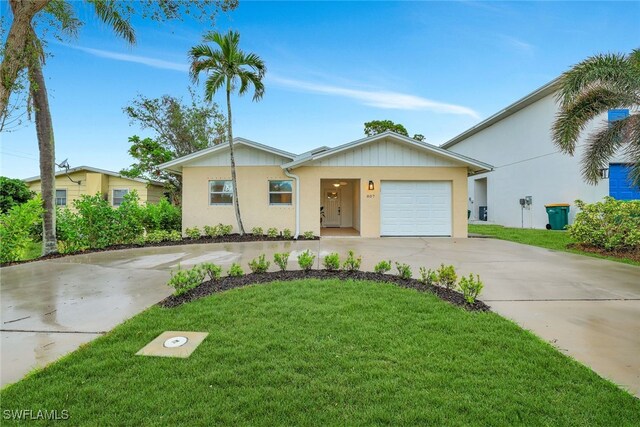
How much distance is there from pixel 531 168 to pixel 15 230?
21.6 m

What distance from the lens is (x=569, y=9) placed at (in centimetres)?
1184

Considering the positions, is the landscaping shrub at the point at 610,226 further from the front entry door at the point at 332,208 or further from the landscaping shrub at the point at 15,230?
the landscaping shrub at the point at 15,230

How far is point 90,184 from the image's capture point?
1795 cm

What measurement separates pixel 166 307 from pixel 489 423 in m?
3.71

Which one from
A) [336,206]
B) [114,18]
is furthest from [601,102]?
[114,18]

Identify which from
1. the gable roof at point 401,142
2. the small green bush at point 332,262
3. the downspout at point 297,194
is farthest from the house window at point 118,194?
the small green bush at point 332,262

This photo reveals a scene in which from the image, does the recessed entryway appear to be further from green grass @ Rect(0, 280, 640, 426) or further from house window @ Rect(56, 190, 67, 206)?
house window @ Rect(56, 190, 67, 206)

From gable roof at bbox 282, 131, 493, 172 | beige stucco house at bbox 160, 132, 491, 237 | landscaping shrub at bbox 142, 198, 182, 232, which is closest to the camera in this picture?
landscaping shrub at bbox 142, 198, 182, 232

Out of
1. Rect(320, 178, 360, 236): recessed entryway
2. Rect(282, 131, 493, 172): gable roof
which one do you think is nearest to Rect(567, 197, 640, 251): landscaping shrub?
Rect(282, 131, 493, 172): gable roof

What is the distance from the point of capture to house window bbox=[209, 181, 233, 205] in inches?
508

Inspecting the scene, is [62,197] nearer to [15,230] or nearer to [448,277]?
[15,230]

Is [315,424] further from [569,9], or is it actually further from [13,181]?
[13,181]

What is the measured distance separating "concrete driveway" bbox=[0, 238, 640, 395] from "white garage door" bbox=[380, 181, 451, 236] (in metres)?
3.00

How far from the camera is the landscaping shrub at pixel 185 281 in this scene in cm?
431
